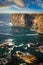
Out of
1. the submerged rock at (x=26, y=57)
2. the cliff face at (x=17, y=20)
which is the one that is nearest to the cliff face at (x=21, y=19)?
the cliff face at (x=17, y=20)

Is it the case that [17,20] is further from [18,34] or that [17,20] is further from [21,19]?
[18,34]

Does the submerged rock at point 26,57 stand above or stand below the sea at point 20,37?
below

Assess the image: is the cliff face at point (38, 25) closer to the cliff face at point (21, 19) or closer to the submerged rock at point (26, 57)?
the cliff face at point (21, 19)

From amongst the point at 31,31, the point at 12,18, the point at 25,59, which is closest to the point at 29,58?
the point at 25,59

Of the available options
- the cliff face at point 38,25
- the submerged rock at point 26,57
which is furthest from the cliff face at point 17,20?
the submerged rock at point 26,57

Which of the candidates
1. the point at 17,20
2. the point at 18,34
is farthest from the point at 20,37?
the point at 17,20

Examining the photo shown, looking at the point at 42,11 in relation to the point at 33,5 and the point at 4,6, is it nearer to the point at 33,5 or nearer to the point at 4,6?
the point at 33,5

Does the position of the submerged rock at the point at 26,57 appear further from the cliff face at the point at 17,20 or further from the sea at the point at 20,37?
the cliff face at the point at 17,20

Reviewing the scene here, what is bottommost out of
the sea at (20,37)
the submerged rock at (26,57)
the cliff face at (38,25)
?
the submerged rock at (26,57)
